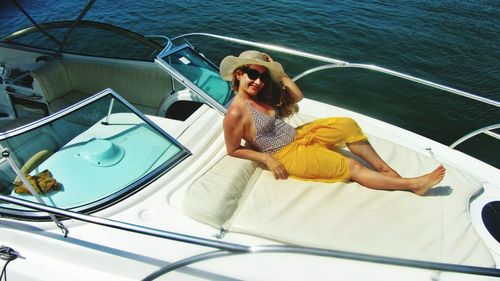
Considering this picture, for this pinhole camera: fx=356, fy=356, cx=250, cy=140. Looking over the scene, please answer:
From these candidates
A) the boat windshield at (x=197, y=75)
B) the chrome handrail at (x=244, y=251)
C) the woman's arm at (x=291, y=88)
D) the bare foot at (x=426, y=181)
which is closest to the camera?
the chrome handrail at (x=244, y=251)

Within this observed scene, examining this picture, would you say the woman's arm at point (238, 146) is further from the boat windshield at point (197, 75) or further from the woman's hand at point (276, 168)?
the boat windshield at point (197, 75)

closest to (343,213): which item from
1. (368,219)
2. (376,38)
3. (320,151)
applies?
(368,219)

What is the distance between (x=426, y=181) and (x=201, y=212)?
1.48 m

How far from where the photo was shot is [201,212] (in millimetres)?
2176

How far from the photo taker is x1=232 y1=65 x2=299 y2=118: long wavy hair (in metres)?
2.78

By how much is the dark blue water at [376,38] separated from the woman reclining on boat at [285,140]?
3.35 meters

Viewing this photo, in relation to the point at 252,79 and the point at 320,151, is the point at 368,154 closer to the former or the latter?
the point at 320,151

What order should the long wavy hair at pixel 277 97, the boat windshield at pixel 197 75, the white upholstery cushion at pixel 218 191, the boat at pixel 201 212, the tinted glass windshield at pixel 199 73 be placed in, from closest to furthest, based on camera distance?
the boat at pixel 201 212 < the white upholstery cushion at pixel 218 191 < the long wavy hair at pixel 277 97 < the boat windshield at pixel 197 75 < the tinted glass windshield at pixel 199 73

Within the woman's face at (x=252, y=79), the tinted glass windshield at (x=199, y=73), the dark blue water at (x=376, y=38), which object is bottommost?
the dark blue water at (x=376, y=38)

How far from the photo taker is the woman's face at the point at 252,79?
2.62 metres

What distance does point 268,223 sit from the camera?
215 centimetres

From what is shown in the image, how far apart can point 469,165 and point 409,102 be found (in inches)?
133

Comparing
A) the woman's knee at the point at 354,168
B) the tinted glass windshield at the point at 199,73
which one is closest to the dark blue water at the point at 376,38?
the tinted glass windshield at the point at 199,73

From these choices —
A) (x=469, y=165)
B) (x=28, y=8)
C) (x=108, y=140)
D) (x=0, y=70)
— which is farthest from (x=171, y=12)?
(x=469, y=165)
